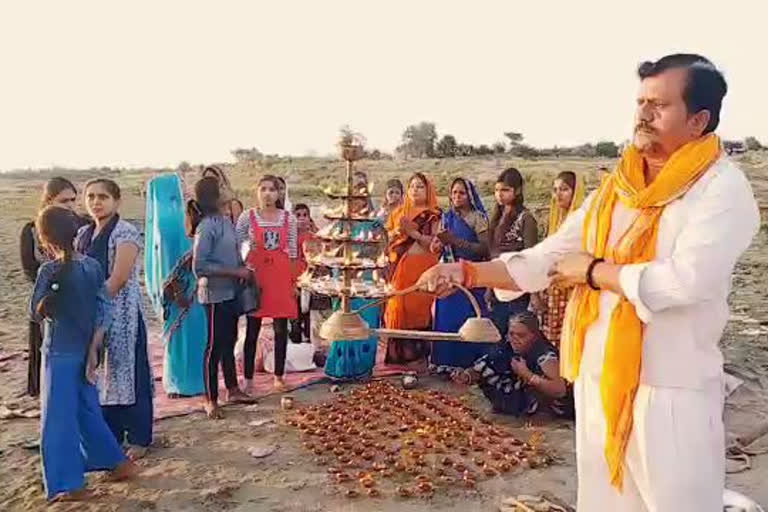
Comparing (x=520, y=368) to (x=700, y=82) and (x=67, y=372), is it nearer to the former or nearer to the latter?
(x=67, y=372)

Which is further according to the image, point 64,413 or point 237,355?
point 237,355

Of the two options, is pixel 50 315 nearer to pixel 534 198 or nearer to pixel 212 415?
pixel 212 415

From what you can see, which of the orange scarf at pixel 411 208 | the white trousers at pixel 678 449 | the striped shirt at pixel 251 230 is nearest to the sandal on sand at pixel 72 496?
the striped shirt at pixel 251 230

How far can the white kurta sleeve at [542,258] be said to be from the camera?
2791 millimetres

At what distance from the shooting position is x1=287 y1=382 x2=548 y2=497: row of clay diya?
189 inches

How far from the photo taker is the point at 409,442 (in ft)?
17.4

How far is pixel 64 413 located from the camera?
428cm

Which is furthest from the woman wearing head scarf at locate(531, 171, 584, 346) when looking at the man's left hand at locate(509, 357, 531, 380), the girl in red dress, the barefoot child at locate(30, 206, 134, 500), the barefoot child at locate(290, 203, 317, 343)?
the barefoot child at locate(30, 206, 134, 500)

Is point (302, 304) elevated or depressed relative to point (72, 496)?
elevated

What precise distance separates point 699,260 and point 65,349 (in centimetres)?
314

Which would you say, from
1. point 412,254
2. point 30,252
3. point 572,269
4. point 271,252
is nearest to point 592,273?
point 572,269

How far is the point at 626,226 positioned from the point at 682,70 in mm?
461

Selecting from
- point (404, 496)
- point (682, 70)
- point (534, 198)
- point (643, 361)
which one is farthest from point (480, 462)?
point (534, 198)

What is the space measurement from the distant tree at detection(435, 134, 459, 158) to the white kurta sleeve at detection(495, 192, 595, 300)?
1024 inches
